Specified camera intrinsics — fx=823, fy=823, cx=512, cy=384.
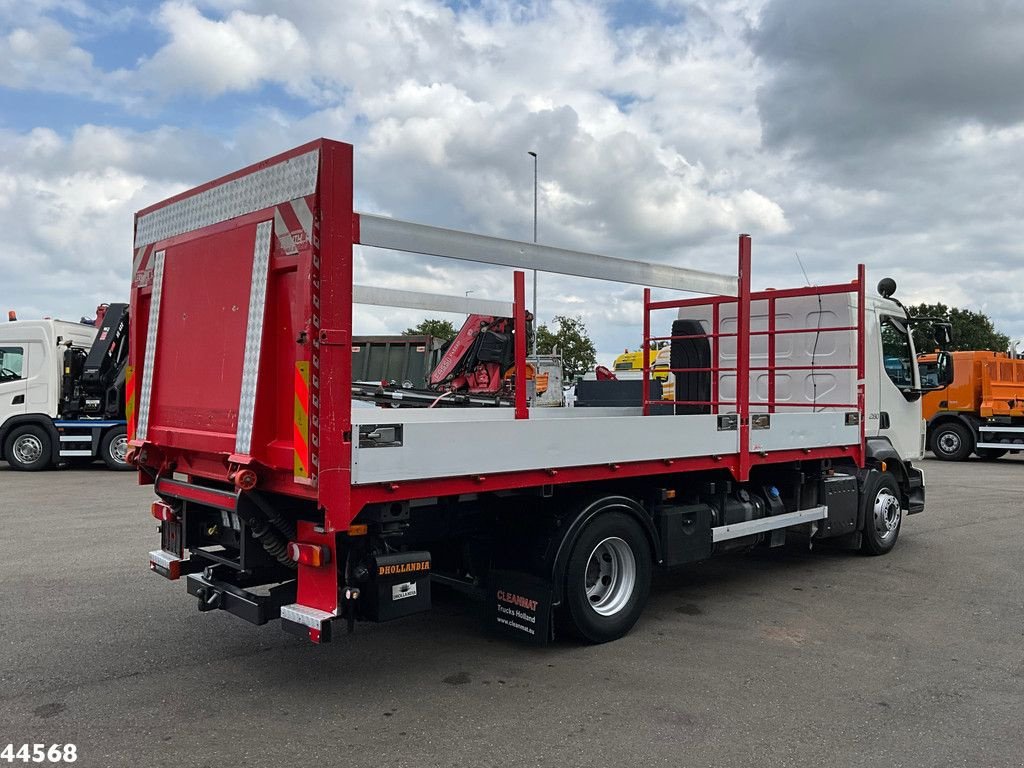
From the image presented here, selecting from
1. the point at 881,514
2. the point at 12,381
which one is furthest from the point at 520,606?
the point at 12,381

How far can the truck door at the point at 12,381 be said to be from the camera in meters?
15.7

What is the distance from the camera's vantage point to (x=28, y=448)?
15.8 m

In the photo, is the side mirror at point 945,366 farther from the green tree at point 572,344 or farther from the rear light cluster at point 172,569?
the green tree at point 572,344

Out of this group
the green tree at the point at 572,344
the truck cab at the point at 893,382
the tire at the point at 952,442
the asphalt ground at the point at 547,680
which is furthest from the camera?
the green tree at the point at 572,344

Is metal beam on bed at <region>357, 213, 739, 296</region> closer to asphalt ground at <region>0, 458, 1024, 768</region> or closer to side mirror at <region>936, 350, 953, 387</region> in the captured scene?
asphalt ground at <region>0, 458, 1024, 768</region>

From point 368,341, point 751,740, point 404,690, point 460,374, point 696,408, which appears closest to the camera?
point 751,740

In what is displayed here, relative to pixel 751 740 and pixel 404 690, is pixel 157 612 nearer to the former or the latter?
pixel 404 690

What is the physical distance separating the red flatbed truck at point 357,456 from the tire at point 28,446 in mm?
12056

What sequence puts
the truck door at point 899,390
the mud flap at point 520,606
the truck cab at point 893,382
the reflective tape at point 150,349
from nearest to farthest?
1. the mud flap at point 520,606
2. the reflective tape at point 150,349
3. the truck cab at point 893,382
4. the truck door at point 899,390

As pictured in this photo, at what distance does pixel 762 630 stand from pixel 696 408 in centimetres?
281

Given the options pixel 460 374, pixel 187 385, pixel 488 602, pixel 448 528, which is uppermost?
pixel 460 374

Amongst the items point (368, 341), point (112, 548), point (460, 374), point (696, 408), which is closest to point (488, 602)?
point (696, 408)

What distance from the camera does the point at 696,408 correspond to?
806 centimetres

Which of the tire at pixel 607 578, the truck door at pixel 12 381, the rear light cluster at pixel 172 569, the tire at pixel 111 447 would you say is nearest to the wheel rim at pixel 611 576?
the tire at pixel 607 578
